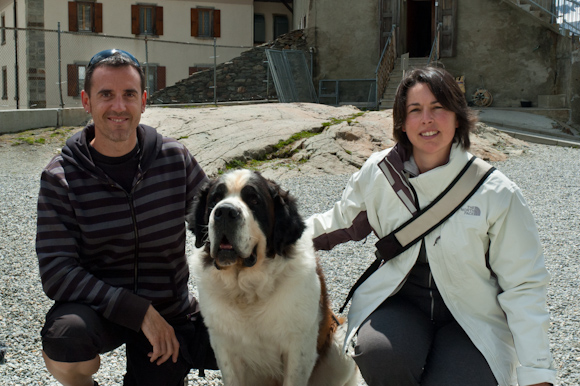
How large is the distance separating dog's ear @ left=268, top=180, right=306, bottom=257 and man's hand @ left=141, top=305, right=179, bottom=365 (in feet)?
1.95

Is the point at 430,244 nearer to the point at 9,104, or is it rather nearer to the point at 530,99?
the point at 530,99

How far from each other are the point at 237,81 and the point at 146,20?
839 cm

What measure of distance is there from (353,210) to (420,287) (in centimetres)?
51

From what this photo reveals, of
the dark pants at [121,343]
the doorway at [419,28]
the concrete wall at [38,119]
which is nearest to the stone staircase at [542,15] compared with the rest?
the doorway at [419,28]

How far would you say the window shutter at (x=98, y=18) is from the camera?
25047mm

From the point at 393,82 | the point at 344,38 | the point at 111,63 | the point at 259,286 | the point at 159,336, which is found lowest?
the point at 159,336

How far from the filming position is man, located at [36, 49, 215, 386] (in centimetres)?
258

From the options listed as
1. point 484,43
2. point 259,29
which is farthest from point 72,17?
point 484,43

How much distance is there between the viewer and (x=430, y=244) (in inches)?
99.8

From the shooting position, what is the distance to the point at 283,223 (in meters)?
2.78

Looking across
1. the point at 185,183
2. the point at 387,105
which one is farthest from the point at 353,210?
the point at 387,105

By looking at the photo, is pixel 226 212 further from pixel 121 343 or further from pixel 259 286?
pixel 121 343

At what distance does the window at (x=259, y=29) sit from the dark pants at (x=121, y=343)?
2616 centimetres

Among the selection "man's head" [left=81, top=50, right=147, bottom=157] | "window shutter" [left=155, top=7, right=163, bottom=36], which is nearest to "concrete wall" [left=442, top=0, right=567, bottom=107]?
"window shutter" [left=155, top=7, right=163, bottom=36]
